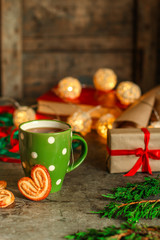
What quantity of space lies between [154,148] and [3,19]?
137 centimetres

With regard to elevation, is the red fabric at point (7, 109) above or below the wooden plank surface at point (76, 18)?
below

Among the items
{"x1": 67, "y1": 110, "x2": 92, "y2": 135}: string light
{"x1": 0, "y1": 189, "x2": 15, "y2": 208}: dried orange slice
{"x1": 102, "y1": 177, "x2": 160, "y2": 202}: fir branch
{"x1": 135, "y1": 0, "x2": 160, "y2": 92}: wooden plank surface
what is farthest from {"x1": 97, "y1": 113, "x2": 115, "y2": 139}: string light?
{"x1": 135, "y1": 0, "x2": 160, "y2": 92}: wooden plank surface

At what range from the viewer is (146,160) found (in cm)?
78

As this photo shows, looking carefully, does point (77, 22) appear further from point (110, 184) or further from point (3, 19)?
point (110, 184)

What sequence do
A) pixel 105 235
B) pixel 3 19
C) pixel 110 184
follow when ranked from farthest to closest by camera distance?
1. pixel 3 19
2. pixel 110 184
3. pixel 105 235

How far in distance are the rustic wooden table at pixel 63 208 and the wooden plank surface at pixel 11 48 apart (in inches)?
45.3

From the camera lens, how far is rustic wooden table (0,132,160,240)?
0.55 metres

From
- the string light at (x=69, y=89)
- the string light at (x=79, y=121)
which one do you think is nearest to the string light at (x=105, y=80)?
the string light at (x=69, y=89)

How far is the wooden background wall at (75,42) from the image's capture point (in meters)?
1.87

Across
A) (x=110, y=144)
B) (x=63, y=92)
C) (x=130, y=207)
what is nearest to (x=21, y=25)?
(x=63, y=92)

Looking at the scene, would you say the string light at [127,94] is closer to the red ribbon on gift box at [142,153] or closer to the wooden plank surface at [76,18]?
the red ribbon on gift box at [142,153]

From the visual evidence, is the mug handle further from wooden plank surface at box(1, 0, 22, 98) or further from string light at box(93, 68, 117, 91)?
wooden plank surface at box(1, 0, 22, 98)

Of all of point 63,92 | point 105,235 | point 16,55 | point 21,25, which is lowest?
point 105,235

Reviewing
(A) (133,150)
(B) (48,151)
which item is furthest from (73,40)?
(B) (48,151)
